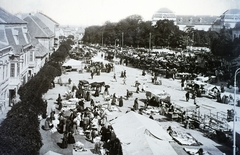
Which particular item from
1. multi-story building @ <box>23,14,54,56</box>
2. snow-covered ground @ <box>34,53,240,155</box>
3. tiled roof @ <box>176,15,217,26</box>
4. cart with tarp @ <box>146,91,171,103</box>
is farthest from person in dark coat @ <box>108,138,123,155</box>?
multi-story building @ <box>23,14,54,56</box>

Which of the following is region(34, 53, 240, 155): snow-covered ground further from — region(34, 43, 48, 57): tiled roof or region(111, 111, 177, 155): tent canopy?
region(34, 43, 48, 57): tiled roof

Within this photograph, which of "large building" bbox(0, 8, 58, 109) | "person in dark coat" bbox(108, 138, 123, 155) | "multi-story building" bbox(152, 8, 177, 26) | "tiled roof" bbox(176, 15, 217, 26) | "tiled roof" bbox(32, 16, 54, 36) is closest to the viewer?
"person in dark coat" bbox(108, 138, 123, 155)

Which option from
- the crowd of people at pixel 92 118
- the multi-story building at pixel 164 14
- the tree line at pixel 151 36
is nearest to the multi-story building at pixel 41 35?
the tree line at pixel 151 36

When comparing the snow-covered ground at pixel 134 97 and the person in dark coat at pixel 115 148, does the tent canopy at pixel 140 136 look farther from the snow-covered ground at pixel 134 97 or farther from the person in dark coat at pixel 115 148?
the snow-covered ground at pixel 134 97

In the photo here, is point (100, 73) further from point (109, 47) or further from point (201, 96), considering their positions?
point (109, 47)

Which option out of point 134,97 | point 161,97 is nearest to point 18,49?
point 134,97

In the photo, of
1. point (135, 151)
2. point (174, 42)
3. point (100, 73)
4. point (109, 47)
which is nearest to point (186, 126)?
point (135, 151)

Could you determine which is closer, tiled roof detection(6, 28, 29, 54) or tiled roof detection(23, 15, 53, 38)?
tiled roof detection(6, 28, 29, 54)
